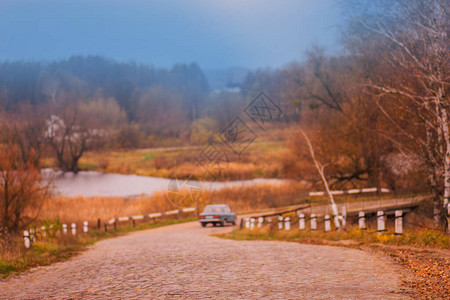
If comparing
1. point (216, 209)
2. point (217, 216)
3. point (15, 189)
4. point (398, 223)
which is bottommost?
point (217, 216)

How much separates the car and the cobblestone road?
17049 millimetres

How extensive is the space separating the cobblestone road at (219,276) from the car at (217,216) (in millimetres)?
17049

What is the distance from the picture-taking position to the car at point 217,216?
107 ft

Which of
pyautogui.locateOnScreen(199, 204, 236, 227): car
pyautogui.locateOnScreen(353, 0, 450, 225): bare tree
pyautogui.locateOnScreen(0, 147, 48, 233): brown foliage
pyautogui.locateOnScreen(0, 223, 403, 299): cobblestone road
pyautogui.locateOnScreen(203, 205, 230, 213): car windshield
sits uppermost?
pyautogui.locateOnScreen(353, 0, 450, 225): bare tree

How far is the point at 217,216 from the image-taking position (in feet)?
107

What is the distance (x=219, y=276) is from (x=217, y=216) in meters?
22.0

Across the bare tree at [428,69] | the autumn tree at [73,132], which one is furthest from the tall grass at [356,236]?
the autumn tree at [73,132]

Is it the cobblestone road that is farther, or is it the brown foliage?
the brown foliage

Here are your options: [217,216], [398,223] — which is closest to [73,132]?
[217,216]

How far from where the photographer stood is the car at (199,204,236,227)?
3272 cm

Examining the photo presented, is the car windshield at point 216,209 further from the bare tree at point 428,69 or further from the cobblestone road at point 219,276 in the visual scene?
the cobblestone road at point 219,276

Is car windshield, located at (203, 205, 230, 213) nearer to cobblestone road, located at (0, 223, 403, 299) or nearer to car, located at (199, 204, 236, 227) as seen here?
car, located at (199, 204, 236, 227)

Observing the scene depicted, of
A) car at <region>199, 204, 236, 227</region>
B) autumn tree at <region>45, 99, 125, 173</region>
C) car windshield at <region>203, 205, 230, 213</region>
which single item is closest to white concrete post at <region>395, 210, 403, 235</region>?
car at <region>199, 204, 236, 227</region>

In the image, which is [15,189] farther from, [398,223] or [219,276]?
[398,223]
